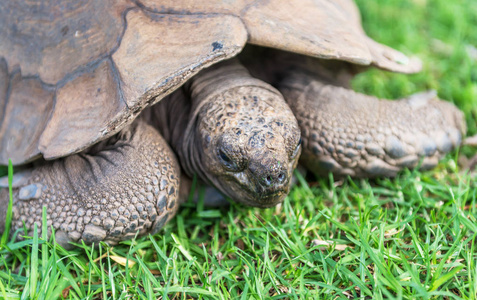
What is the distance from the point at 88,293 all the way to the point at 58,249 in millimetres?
284

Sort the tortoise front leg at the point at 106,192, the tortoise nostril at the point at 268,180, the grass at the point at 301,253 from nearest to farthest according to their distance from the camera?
the grass at the point at 301,253 < the tortoise nostril at the point at 268,180 < the tortoise front leg at the point at 106,192

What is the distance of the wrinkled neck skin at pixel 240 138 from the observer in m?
1.99

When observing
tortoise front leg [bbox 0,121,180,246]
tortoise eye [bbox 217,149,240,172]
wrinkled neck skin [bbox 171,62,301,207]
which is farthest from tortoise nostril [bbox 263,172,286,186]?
tortoise front leg [bbox 0,121,180,246]

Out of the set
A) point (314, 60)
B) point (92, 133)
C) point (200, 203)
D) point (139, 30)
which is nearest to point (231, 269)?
point (200, 203)

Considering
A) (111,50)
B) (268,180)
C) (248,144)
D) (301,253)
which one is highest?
(111,50)

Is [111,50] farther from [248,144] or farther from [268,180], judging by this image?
[268,180]

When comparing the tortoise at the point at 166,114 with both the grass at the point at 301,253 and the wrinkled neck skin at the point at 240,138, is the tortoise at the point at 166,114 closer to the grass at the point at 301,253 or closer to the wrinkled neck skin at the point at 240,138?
the wrinkled neck skin at the point at 240,138

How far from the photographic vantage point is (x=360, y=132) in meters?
2.41

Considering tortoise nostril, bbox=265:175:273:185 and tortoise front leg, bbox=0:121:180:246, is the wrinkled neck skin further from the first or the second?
tortoise front leg, bbox=0:121:180:246

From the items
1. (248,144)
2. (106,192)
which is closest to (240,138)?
(248,144)

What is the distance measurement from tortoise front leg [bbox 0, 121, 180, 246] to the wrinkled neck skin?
200mm

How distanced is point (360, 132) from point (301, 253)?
2.42 feet

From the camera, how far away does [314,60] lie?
2.71m

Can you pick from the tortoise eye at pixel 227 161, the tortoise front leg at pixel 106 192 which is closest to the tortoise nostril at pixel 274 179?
the tortoise eye at pixel 227 161
